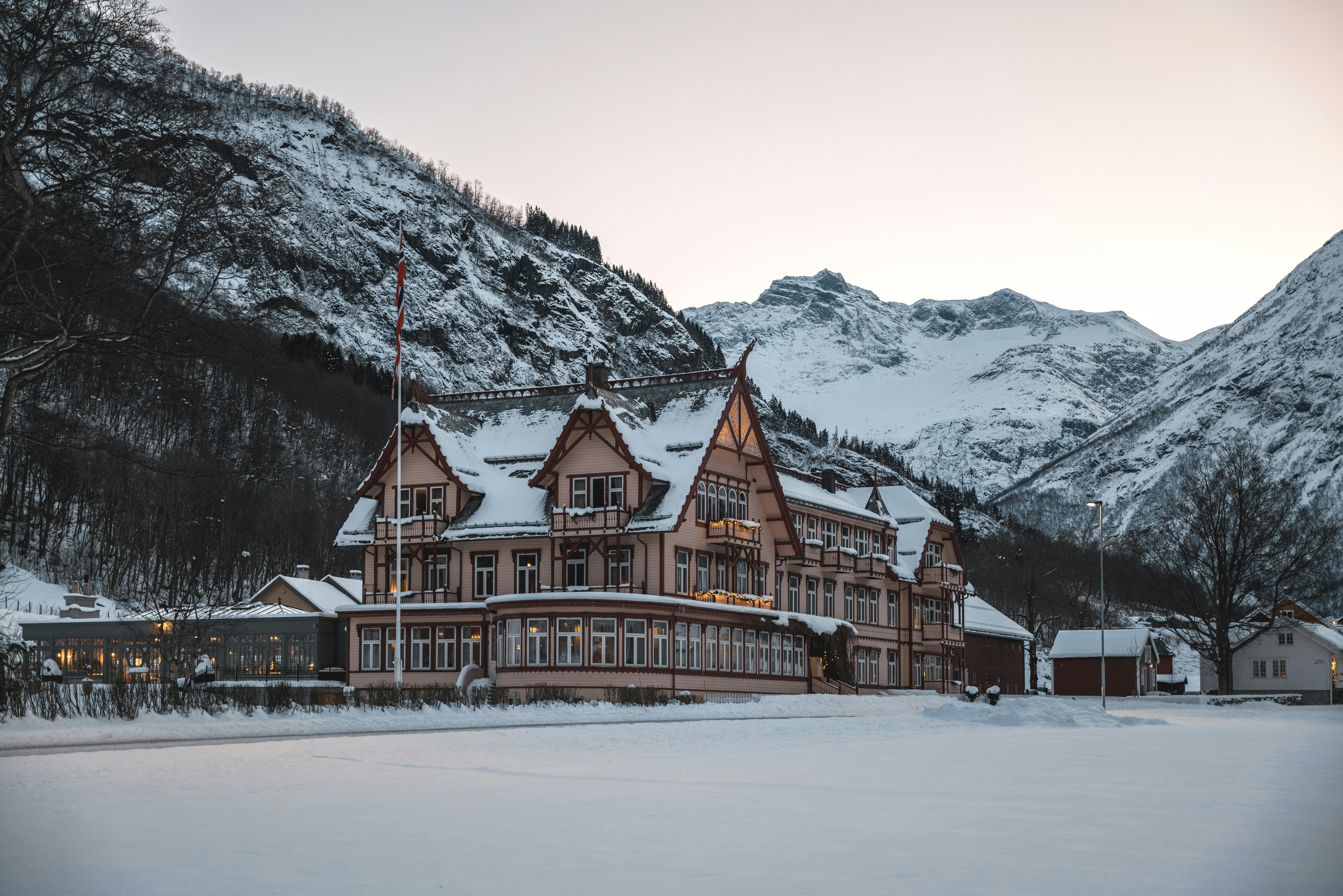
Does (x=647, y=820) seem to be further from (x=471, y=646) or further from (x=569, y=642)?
(x=471, y=646)

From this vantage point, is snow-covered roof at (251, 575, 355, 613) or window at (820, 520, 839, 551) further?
snow-covered roof at (251, 575, 355, 613)

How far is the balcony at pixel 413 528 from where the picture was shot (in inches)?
2576

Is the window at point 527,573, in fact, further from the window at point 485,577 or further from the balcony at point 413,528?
the balcony at point 413,528

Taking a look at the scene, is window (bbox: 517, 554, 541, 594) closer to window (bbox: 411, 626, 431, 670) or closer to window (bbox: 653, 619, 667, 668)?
window (bbox: 411, 626, 431, 670)

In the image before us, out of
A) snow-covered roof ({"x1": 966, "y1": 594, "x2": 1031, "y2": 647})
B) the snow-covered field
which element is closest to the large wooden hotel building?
snow-covered roof ({"x1": 966, "y1": 594, "x2": 1031, "y2": 647})

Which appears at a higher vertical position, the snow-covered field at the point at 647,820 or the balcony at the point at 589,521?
the balcony at the point at 589,521

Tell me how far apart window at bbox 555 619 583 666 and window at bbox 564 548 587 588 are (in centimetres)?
406

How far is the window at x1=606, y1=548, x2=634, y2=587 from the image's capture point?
61.5 m

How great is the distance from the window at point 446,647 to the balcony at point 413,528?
453 cm

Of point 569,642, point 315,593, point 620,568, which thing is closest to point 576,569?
point 620,568

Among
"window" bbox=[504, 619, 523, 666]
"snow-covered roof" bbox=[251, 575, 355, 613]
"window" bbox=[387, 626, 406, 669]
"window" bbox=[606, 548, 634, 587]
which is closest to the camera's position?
"window" bbox=[504, 619, 523, 666]

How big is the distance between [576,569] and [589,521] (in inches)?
125

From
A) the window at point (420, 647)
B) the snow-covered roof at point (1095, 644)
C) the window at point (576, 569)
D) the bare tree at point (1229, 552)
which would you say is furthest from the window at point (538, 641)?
the snow-covered roof at point (1095, 644)

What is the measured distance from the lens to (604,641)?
58625mm
